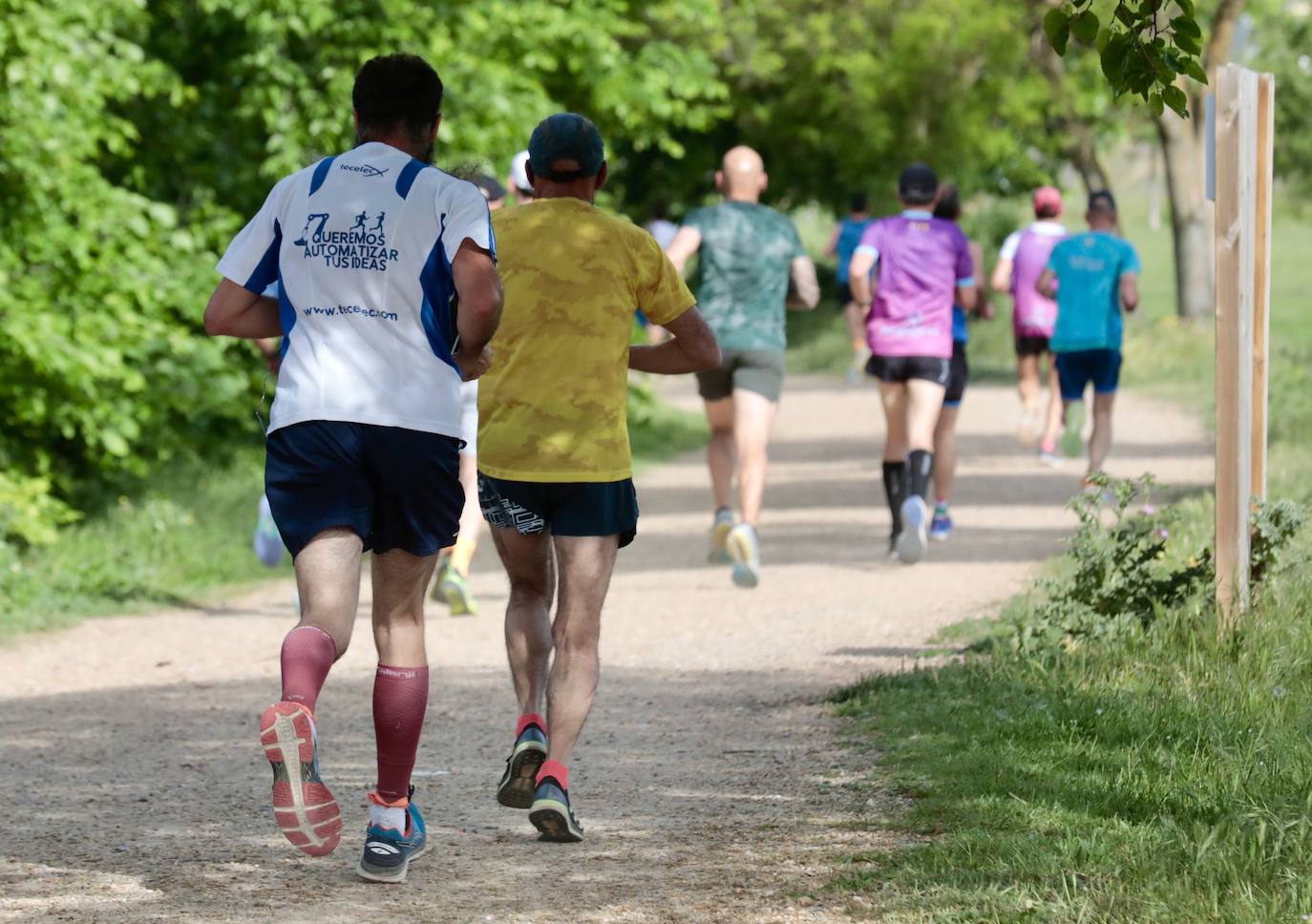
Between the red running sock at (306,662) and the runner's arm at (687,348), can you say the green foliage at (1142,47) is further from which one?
the red running sock at (306,662)

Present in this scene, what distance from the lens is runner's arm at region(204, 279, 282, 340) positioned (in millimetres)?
4719

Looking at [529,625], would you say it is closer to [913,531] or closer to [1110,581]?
[1110,581]

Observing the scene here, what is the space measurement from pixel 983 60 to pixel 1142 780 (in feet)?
84.1

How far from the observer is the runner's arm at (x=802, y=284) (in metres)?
9.86

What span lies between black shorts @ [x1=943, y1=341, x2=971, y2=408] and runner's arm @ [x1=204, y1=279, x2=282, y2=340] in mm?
7229

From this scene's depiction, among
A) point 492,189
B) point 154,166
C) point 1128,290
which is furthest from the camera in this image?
point 154,166

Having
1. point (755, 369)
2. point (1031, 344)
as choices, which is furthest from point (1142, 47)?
point (1031, 344)

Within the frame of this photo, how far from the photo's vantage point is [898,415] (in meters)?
10.9

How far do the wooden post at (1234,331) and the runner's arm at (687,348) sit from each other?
2.30m

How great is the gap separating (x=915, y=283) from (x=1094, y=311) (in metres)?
2.10

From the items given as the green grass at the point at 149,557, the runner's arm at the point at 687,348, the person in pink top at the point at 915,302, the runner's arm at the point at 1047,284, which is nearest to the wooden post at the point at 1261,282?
the runner's arm at the point at 687,348

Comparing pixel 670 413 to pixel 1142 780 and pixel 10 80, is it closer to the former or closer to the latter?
pixel 10 80

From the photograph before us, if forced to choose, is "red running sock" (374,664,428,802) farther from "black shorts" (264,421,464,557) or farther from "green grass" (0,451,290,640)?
"green grass" (0,451,290,640)

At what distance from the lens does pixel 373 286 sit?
15.1 feet
